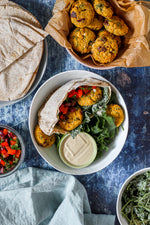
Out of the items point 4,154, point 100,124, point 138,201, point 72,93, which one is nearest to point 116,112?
point 100,124

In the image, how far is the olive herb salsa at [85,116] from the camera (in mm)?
1378

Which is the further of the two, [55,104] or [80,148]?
[80,148]

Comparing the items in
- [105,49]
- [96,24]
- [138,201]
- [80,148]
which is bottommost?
[138,201]

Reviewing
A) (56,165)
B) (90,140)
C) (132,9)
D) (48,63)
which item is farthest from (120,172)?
(132,9)

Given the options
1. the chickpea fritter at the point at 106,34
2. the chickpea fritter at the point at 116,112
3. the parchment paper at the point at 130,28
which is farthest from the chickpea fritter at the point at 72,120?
the chickpea fritter at the point at 106,34

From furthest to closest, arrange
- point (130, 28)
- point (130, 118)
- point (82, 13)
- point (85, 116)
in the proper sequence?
point (130, 118) < point (85, 116) < point (130, 28) < point (82, 13)

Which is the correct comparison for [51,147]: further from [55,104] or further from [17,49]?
[17,49]

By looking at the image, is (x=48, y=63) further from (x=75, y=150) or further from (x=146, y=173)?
(x=146, y=173)

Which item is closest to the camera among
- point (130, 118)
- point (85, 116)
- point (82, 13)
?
point (82, 13)

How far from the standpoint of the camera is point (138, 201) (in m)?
1.48

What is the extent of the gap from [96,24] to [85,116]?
43 cm

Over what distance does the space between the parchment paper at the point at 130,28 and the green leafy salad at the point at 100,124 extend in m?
0.18

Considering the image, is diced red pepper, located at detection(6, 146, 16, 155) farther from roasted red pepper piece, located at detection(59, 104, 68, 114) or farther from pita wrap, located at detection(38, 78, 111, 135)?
roasted red pepper piece, located at detection(59, 104, 68, 114)

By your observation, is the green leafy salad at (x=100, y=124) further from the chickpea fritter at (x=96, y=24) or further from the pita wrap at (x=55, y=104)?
the chickpea fritter at (x=96, y=24)
